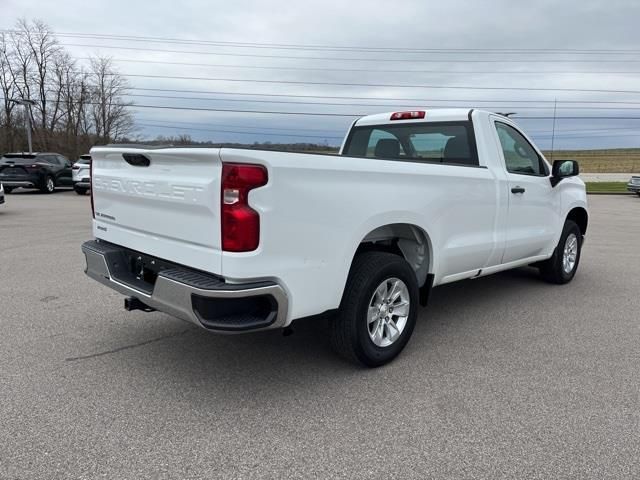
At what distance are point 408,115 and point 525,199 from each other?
4.74ft

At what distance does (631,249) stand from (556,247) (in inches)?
164

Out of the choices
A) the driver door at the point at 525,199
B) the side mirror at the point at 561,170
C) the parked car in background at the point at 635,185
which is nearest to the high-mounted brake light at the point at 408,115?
the driver door at the point at 525,199

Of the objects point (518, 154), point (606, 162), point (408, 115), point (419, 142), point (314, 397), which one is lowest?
point (314, 397)

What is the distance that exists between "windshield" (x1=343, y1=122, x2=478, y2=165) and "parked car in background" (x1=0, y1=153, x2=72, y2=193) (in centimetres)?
1873

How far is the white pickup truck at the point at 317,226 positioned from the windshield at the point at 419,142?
0.5 inches

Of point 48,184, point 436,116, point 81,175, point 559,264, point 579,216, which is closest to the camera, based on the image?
point 436,116

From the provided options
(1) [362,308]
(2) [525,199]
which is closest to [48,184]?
(2) [525,199]

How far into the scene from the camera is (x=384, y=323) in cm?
381

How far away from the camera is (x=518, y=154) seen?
17.2 feet

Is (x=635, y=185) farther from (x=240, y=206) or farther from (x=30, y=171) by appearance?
(x=240, y=206)

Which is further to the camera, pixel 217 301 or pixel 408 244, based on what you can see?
pixel 408 244

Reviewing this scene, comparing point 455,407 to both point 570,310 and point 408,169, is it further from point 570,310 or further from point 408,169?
point 570,310

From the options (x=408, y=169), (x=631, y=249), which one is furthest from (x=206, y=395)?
(x=631, y=249)

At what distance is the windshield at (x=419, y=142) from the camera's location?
4797mm
